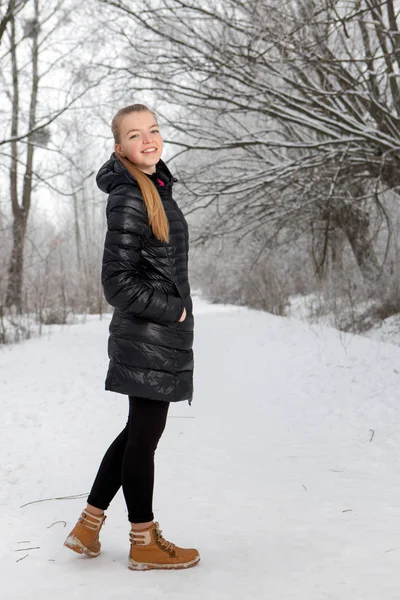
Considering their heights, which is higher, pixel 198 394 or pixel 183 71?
pixel 183 71

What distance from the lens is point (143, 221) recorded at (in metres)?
2.08

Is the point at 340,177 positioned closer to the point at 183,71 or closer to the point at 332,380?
the point at 183,71

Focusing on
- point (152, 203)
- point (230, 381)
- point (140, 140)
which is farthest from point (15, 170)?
point (152, 203)

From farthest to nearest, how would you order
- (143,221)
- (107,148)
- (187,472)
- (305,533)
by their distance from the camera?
(107,148), (187,472), (305,533), (143,221)

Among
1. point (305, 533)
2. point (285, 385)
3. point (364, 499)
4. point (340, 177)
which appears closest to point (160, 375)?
point (305, 533)

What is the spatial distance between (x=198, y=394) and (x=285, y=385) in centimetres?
94

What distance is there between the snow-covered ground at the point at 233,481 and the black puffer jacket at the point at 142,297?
0.67 meters

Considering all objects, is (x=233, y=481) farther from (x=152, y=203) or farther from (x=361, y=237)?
(x=361, y=237)

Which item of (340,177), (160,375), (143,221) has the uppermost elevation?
(340,177)

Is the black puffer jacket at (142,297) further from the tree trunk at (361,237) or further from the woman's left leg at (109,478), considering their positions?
the tree trunk at (361,237)

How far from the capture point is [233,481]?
3.12 meters

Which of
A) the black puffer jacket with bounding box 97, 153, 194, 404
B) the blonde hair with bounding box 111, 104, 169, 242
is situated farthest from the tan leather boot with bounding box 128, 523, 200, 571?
the blonde hair with bounding box 111, 104, 169, 242

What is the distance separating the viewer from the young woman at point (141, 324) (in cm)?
207

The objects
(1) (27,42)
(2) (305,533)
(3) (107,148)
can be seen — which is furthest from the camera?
(1) (27,42)
